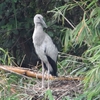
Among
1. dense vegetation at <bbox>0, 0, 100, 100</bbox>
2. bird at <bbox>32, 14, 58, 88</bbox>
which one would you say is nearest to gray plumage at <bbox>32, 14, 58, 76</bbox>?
bird at <bbox>32, 14, 58, 88</bbox>

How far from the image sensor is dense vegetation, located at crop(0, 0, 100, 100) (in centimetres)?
758

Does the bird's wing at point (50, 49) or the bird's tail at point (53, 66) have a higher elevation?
the bird's wing at point (50, 49)

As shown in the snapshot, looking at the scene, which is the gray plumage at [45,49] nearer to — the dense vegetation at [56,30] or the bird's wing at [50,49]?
the bird's wing at [50,49]

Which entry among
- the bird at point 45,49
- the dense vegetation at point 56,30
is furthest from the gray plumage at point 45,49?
the dense vegetation at point 56,30

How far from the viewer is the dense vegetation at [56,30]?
24.9 ft

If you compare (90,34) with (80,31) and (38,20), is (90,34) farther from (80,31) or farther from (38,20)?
(38,20)

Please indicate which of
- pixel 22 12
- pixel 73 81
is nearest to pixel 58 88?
pixel 73 81

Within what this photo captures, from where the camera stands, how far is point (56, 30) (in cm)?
958

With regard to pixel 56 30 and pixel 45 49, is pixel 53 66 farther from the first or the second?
pixel 56 30

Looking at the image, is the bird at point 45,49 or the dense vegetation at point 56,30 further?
the bird at point 45,49

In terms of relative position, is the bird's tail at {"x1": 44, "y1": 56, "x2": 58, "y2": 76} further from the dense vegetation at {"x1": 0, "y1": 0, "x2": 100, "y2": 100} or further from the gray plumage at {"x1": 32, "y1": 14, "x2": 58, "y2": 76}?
the dense vegetation at {"x1": 0, "y1": 0, "x2": 100, "y2": 100}

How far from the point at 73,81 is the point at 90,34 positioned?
1.73 ft

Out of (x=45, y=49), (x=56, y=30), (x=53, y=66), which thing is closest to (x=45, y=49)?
(x=45, y=49)

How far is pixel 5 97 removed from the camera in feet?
22.7
